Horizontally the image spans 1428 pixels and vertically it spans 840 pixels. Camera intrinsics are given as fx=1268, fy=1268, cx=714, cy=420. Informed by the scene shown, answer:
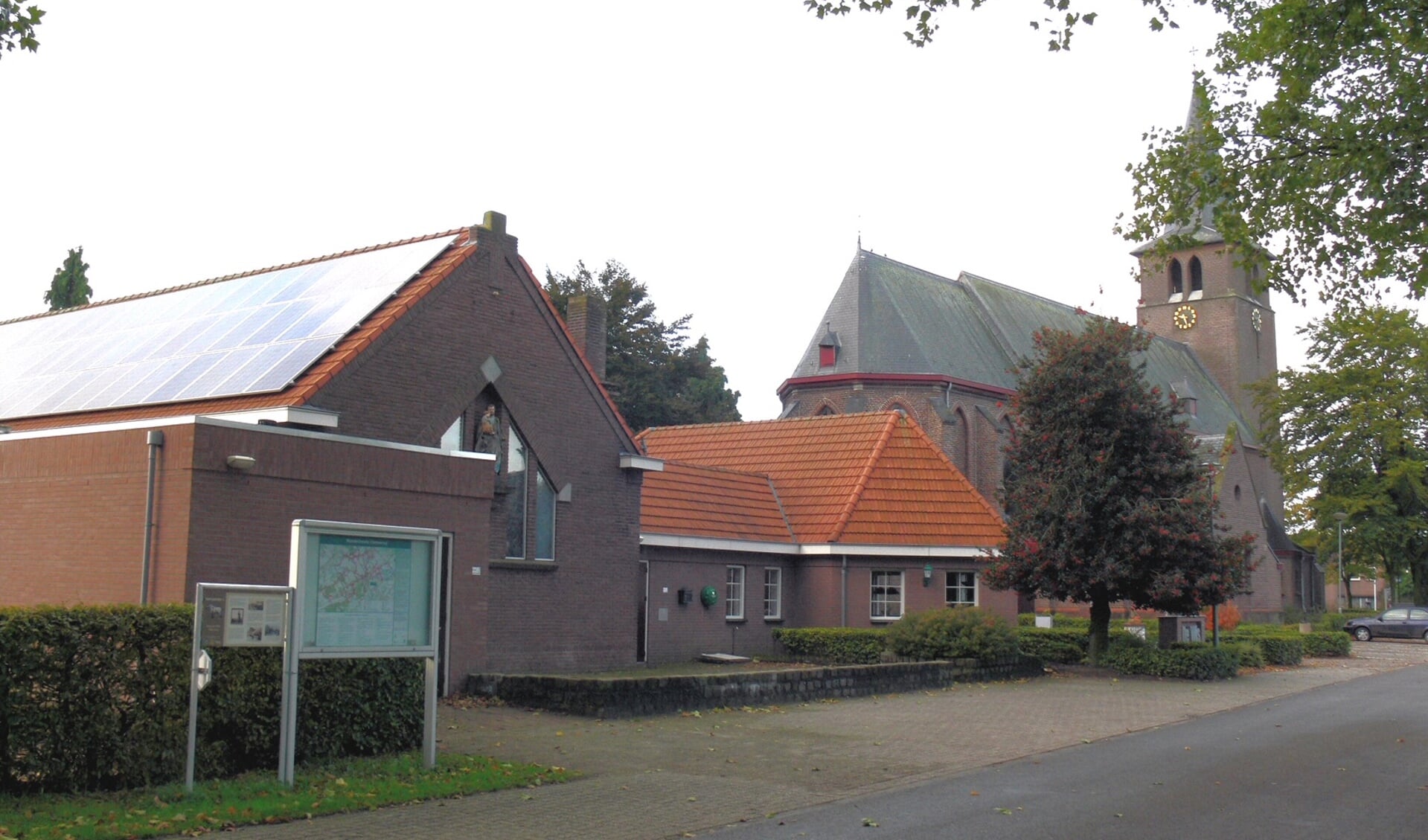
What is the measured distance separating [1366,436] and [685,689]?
5404 centimetres

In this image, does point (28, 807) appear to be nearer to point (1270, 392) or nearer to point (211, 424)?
point (211, 424)

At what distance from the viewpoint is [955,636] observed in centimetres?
2469

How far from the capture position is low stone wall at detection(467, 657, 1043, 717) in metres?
16.0

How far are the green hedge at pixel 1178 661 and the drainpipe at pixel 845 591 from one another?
225 inches

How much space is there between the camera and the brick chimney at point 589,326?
2661cm

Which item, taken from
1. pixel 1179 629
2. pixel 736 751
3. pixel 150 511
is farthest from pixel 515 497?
pixel 1179 629

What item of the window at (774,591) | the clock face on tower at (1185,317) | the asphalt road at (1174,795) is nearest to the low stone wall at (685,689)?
the asphalt road at (1174,795)

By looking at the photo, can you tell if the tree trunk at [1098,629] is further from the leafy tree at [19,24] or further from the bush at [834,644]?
the leafy tree at [19,24]

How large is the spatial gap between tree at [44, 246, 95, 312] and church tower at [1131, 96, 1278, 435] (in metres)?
52.2

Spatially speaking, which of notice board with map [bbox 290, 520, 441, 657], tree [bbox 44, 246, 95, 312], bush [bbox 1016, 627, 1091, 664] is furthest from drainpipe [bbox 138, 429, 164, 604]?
tree [bbox 44, 246, 95, 312]

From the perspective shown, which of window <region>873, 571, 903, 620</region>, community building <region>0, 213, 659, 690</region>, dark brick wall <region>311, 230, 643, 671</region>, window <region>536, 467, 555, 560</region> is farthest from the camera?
window <region>873, 571, 903, 620</region>

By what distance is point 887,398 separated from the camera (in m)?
49.9

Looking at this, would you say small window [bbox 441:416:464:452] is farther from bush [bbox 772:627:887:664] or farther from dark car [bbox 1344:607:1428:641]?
dark car [bbox 1344:607:1428:641]

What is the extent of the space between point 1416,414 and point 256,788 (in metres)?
61.8
